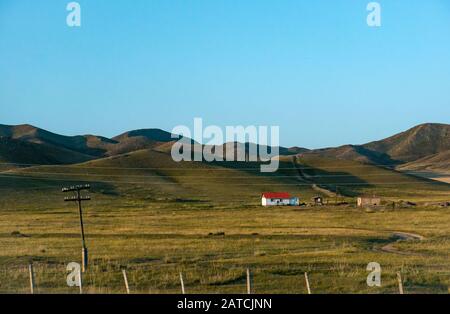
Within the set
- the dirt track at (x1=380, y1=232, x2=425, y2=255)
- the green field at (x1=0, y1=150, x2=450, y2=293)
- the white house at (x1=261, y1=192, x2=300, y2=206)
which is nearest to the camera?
the green field at (x1=0, y1=150, x2=450, y2=293)

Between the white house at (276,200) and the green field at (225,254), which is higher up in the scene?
the green field at (225,254)

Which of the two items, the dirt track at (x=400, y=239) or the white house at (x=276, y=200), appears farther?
the white house at (x=276, y=200)

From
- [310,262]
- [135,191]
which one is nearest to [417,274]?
[310,262]

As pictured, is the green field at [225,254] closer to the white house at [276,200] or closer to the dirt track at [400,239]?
the dirt track at [400,239]

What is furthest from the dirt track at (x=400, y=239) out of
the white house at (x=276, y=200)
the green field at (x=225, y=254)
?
the white house at (x=276, y=200)

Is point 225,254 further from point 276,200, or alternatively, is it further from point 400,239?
point 276,200

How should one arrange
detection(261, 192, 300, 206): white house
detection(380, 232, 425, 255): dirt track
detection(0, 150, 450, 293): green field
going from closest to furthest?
detection(0, 150, 450, 293): green field → detection(380, 232, 425, 255): dirt track → detection(261, 192, 300, 206): white house

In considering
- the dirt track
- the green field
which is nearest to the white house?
the green field

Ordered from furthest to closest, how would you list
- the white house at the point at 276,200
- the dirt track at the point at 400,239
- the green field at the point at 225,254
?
the white house at the point at 276,200
the dirt track at the point at 400,239
the green field at the point at 225,254

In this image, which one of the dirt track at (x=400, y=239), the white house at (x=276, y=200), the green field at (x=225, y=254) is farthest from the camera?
the white house at (x=276, y=200)

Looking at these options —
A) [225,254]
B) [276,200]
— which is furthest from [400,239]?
[276,200]

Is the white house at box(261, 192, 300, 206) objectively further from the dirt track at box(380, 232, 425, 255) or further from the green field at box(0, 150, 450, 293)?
the dirt track at box(380, 232, 425, 255)
